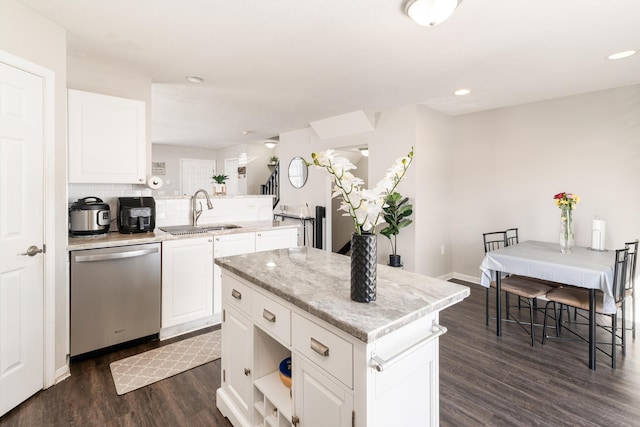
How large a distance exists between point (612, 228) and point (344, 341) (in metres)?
3.87

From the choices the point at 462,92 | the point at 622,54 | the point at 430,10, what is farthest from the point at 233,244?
the point at 622,54

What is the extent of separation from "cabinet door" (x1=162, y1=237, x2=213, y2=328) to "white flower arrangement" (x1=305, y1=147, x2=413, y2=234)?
2144mm

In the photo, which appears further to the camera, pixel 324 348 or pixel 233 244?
pixel 233 244

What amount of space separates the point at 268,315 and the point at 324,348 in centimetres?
40

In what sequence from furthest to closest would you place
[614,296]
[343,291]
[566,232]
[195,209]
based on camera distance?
[195,209], [566,232], [614,296], [343,291]

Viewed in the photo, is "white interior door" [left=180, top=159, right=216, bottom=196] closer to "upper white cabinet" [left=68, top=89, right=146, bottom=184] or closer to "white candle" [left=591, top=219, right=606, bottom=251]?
"upper white cabinet" [left=68, top=89, right=146, bottom=184]

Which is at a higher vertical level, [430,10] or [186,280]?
[430,10]

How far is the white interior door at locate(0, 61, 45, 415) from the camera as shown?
6.10 feet

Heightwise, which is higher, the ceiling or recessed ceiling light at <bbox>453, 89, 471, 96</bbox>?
recessed ceiling light at <bbox>453, 89, 471, 96</bbox>

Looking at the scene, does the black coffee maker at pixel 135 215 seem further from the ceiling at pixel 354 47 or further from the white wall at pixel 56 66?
the ceiling at pixel 354 47

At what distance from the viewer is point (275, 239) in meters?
3.63

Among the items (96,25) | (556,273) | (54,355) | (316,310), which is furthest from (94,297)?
(556,273)

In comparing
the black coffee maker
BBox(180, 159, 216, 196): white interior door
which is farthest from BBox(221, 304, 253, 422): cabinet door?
BBox(180, 159, 216, 196): white interior door

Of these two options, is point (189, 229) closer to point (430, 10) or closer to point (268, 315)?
point (268, 315)
